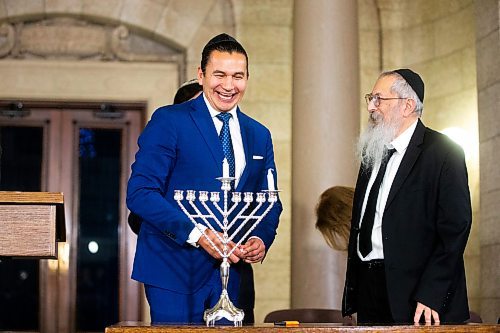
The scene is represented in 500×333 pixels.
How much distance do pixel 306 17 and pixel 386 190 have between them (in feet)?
12.8

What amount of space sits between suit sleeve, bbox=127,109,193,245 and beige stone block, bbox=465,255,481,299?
15.6ft

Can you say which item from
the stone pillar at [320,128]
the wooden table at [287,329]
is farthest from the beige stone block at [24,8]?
the wooden table at [287,329]

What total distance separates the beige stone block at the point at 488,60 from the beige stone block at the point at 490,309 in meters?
1.59

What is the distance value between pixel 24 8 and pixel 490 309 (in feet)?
15.8

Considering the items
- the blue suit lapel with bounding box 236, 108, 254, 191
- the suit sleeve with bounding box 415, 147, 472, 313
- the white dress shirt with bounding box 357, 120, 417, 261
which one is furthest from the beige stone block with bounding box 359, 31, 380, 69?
the blue suit lapel with bounding box 236, 108, 254, 191

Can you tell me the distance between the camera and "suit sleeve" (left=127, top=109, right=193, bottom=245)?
13.4 feet

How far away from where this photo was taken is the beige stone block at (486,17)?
752cm

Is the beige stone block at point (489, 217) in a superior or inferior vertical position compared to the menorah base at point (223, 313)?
superior

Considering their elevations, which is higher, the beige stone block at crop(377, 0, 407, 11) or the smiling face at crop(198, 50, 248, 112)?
the beige stone block at crop(377, 0, 407, 11)

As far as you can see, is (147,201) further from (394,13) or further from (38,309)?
(394,13)

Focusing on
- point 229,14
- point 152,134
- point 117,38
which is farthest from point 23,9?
point 152,134

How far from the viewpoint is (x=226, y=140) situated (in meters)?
4.40

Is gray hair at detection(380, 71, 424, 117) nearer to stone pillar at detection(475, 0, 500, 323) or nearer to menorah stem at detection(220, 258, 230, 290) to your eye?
menorah stem at detection(220, 258, 230, 290)

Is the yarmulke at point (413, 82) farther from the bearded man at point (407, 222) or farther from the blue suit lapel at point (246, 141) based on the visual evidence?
the blue suit lapel at point (246, 141)
